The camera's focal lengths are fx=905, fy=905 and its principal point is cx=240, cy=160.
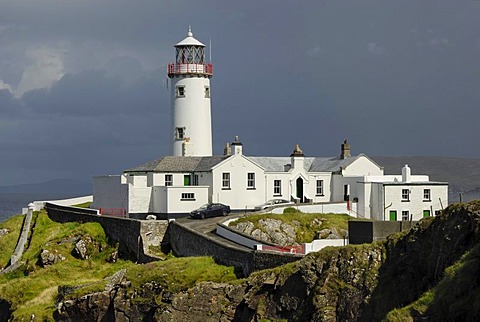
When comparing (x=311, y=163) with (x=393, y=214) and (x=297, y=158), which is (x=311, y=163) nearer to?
(x=297, y=158)

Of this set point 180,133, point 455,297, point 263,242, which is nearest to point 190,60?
point 180,133

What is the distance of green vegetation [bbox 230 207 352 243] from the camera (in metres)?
49.2

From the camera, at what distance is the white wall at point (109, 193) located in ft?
186

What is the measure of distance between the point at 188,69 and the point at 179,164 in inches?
327

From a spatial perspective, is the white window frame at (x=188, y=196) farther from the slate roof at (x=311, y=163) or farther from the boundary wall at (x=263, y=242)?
the boundary wall at (x=263, y=242)

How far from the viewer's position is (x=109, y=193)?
5875 centimetres

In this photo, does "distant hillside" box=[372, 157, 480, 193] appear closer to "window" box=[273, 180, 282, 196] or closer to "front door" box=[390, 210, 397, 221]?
"front door" box=[390, 210, 397, 221]

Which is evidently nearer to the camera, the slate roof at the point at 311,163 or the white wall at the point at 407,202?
the white wall at the point at 407,202

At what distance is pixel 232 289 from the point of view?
3638 cm

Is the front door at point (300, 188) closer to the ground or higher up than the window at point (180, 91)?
closer to the ground

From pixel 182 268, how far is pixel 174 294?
221cm

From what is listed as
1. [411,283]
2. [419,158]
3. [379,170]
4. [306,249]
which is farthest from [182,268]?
[419,158]

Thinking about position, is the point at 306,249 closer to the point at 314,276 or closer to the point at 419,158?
the point at 314,276

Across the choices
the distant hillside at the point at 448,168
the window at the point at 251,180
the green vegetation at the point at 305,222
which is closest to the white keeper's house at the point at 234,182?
the window at the point at 251,180
